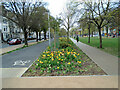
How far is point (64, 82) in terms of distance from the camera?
3902mm

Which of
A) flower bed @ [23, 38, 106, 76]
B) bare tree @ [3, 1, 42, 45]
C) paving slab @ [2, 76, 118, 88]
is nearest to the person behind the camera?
paving slab @ [2, 76, 118, 88]

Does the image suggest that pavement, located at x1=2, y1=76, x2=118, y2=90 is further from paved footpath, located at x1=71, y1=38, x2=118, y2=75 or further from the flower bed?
paved footpath, located at x1=71, y1=38, x2=118, y2=75

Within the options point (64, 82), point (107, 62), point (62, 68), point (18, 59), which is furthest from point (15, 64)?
point (107, 62)

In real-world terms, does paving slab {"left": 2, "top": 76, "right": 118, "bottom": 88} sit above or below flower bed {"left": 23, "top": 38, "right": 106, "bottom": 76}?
below

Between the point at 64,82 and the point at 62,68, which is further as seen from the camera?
the point at 62,68

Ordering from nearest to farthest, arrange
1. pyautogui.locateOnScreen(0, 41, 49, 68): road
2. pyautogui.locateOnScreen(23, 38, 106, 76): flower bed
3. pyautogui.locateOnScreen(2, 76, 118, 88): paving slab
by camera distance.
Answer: pyautogui.locateOnScreen(2, 76, 118, 88): paving slab, pyautogui.locateOnScreen(23, 38, 106, 76): flower bed, pyautogui.locateOnScreen(0, 41, 49, 68): road

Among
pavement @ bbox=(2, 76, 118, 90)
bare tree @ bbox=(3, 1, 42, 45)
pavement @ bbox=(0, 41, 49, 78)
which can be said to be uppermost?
bare tree @ bbox=(3, 1, 42, 45)

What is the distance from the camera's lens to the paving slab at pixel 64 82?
3629mm

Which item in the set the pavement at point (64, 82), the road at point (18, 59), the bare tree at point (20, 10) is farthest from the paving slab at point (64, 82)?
the bare tree at point (20, 10)

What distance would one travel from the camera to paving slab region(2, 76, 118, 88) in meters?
3.63

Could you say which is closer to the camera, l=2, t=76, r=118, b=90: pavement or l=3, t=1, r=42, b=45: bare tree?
l=2, t=76, r=118, b=90: pavement

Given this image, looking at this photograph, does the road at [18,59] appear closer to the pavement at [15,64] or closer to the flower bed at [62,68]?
the pavement at [15,64]

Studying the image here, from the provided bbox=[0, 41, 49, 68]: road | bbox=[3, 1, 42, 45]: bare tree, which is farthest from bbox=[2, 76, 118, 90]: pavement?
bbox=[3, 1, 42, 45]: bare tree

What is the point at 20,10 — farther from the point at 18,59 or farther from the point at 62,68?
the point at 62,68
